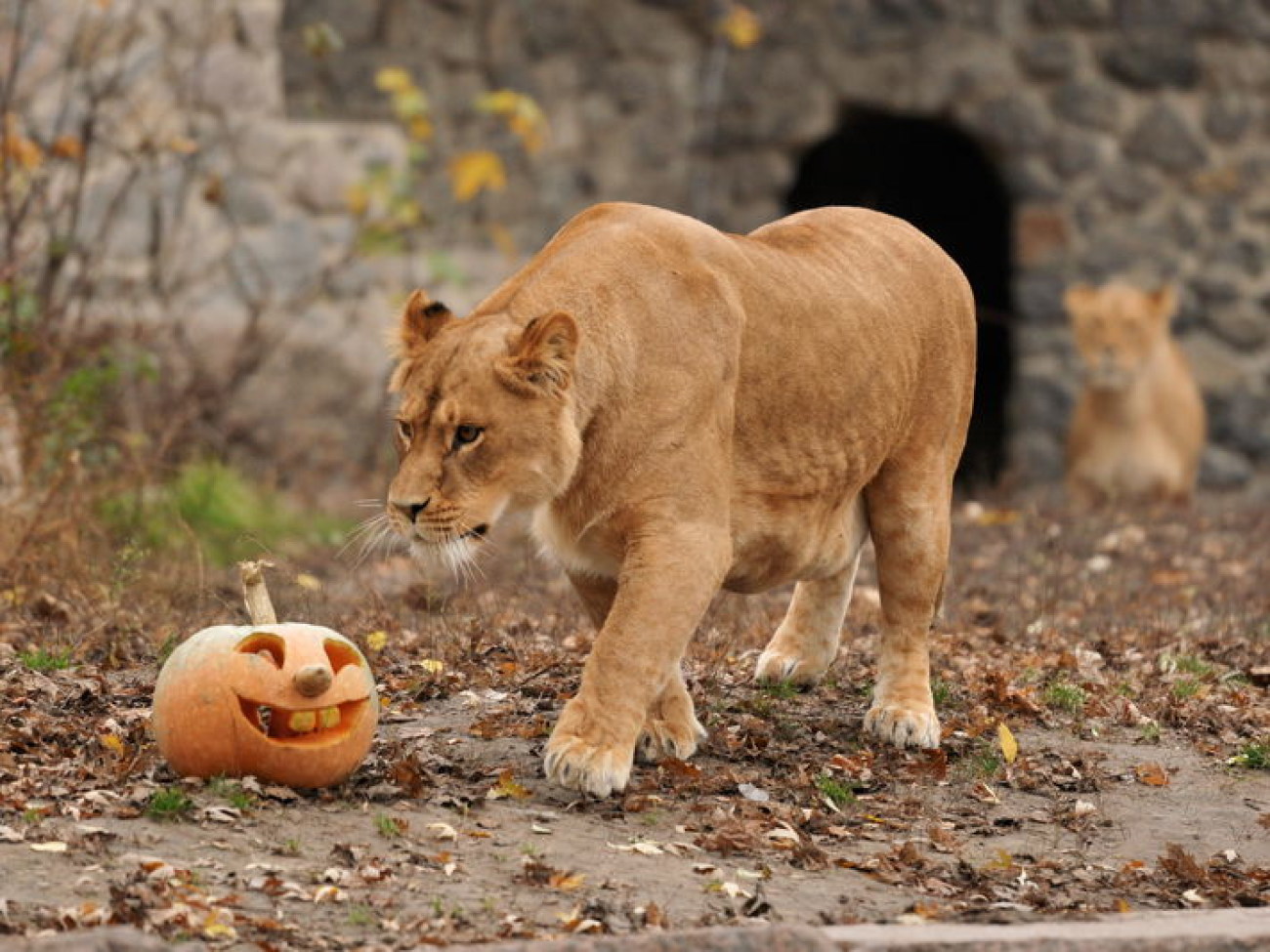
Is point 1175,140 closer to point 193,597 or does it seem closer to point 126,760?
point 193,597

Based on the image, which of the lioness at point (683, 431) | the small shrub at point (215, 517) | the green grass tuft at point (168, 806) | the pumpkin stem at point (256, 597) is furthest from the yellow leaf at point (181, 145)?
the green grass tuft at point (168, 806)

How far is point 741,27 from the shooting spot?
526 inches

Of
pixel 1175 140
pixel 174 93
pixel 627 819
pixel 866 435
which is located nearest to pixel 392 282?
pixel 174 93

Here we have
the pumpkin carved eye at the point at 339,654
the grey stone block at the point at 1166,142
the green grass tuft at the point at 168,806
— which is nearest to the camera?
the green grass tuft at the point at 168,806

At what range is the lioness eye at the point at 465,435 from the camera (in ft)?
15.5

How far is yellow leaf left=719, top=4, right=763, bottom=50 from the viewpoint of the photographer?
43.8 ft

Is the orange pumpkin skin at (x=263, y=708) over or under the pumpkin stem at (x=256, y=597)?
under

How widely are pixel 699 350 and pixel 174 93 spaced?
243 inches

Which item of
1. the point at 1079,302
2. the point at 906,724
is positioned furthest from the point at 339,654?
the point at 1079,302

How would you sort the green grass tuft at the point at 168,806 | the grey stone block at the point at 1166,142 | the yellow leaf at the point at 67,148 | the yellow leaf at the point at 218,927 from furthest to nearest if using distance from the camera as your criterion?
the grey stone block at the point at 1166,142
the yellow leaf at the point at 67,148
the green grass tuft at the point at 168,806
the yellow leaf at the point at 218,927

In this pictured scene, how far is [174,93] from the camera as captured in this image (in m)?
10.4

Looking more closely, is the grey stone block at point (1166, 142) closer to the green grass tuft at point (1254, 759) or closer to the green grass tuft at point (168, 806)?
the green grass tuft at point (1254, 759)

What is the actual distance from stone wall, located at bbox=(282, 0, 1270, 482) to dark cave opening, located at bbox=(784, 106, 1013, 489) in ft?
4.09

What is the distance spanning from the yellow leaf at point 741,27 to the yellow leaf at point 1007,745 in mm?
8417
